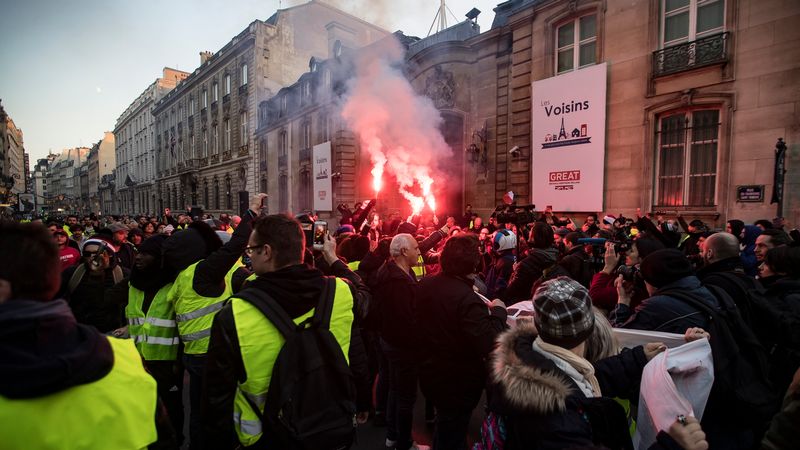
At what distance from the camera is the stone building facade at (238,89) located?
27.2m

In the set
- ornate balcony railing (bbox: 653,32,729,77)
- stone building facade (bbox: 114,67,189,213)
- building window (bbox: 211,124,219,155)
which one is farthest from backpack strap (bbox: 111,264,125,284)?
stone building facade (bbox: 114,67,189,213)

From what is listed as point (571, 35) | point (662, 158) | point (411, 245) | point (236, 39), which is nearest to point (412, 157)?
point (571, 35)

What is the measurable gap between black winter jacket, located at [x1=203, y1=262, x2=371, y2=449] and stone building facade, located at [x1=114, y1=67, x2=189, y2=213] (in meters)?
53.0

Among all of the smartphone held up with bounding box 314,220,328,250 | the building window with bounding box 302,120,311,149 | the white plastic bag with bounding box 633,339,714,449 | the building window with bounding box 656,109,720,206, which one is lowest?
the white plastic bag with bounding box 633,339,714,449

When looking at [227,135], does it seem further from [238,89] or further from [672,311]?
[672,311]

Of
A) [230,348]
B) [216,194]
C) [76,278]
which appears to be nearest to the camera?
[230,348]

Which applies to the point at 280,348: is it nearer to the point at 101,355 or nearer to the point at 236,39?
the point at 101,355

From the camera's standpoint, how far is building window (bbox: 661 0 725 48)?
8.57 meters

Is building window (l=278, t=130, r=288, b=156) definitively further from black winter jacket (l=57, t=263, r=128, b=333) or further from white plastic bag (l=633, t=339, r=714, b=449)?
white plastic bag (l=633, t=339, r=714, b=449)

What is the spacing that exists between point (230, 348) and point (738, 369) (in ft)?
7.82

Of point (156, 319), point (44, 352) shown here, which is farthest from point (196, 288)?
point (44, 352)

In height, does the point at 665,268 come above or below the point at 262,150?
below

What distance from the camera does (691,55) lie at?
870 centimetres

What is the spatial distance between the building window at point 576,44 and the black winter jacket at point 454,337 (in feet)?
34.1
